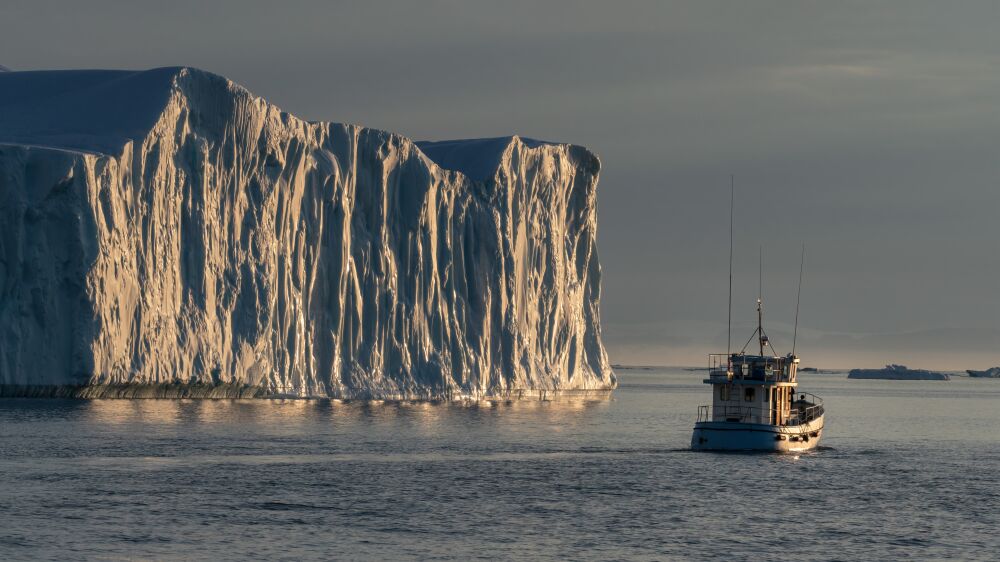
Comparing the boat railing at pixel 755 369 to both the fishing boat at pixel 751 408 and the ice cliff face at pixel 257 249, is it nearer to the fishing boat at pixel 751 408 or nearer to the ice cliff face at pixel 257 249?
the fishing boat at pixel 751 408

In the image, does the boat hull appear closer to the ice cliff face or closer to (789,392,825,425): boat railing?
(789,392,825,425): boat railing

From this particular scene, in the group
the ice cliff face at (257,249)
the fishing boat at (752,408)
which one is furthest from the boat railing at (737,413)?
the ice cliff face at (257,249)

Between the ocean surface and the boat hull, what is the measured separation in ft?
1.72

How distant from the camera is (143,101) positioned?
2985 inches

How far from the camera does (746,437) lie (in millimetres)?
56531

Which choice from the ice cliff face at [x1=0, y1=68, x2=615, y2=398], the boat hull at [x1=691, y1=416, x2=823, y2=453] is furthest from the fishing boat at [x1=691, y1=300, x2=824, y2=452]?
the ice cliff face at [x1=0, y1=68, x2=615, y2=398]

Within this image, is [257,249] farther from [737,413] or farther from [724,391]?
[737,413]

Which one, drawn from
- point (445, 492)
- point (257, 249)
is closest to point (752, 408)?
point (445, 492)

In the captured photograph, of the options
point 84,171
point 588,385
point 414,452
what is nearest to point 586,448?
point 414,452

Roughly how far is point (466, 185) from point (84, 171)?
108 feet

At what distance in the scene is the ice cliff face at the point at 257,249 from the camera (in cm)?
7019

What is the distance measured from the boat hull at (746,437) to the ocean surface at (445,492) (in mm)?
525

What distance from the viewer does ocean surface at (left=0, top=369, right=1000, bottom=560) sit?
113 feet

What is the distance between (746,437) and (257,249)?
32118 millimetres
